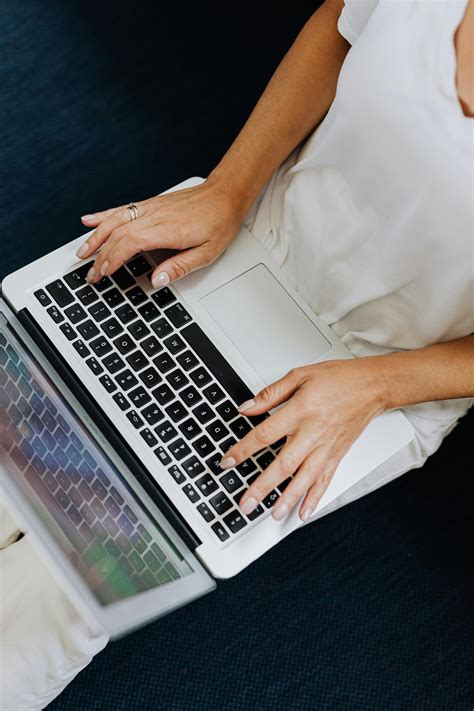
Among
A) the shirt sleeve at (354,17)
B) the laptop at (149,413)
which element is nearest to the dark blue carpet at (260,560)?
the laptop at (149,413)

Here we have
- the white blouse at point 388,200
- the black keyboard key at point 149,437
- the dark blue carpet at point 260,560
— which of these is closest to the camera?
the white blouse at point 388,200

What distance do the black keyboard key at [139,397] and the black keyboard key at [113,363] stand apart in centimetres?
3

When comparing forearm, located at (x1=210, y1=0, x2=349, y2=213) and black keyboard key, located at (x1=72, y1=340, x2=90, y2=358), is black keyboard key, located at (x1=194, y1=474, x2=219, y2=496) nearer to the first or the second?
black keyboard key, located at (x1=72, y1=340, x2=90, y2=358)

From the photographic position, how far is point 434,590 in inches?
52.3

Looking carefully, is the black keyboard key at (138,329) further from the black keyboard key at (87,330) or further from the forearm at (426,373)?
the forearm at (426,373)

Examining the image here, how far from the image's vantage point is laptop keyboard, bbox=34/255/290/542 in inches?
33.7

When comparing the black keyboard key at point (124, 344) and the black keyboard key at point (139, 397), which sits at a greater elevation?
the black keyboard key at point (124, 344)

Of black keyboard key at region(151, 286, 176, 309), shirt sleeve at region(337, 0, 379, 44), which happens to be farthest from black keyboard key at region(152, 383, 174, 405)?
shirt sleeve at region(337, 0, 379, 44)

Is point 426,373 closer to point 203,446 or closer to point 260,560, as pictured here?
point 203,446

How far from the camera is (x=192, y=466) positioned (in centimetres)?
86

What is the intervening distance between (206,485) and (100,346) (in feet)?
0.67

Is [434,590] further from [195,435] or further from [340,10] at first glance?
[340,10]

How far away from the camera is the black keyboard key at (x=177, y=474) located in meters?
0.85

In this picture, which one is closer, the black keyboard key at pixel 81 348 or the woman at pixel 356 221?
the woman at pixel 356 221
